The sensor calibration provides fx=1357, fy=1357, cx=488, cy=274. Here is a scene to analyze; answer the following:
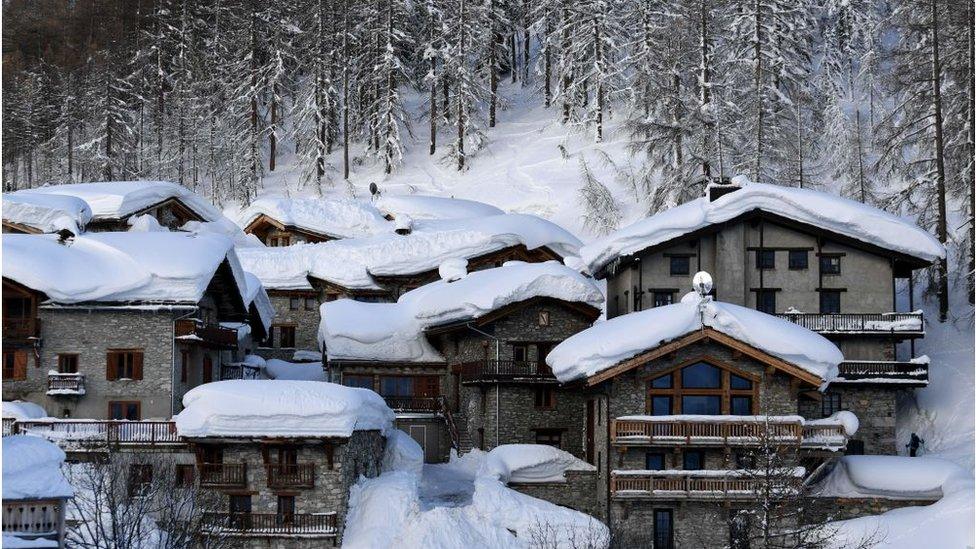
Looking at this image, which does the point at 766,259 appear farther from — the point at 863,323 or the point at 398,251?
the point at 398,251

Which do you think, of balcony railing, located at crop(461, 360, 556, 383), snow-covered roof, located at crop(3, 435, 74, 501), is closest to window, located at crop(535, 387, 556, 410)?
balcony railing, located at crop(461, 360, 556, 383)

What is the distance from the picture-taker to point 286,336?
213ft

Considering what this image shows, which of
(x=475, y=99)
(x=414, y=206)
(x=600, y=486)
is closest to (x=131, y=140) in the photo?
(x=475, y=99)

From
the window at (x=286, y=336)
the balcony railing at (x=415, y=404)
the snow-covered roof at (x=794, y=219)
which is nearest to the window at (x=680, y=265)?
the snow-covered roof at (x=794, y=219)

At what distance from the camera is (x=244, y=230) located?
73.3m

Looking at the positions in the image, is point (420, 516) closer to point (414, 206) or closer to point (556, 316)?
point (556, 316)

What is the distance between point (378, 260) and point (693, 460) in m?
25.5

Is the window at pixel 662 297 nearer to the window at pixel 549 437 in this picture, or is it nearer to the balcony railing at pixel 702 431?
the window at pixel 549 437

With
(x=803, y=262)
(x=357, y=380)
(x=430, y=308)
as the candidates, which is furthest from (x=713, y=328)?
(x=357, y=380)

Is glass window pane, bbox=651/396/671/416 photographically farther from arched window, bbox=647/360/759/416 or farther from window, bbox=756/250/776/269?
window, bbox=756/250/776/269

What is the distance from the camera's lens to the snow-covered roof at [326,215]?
232ft

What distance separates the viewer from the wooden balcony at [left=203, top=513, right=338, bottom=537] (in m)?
39.7

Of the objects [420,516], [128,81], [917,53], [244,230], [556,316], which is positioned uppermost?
[128,81]

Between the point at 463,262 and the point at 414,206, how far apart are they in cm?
1516
